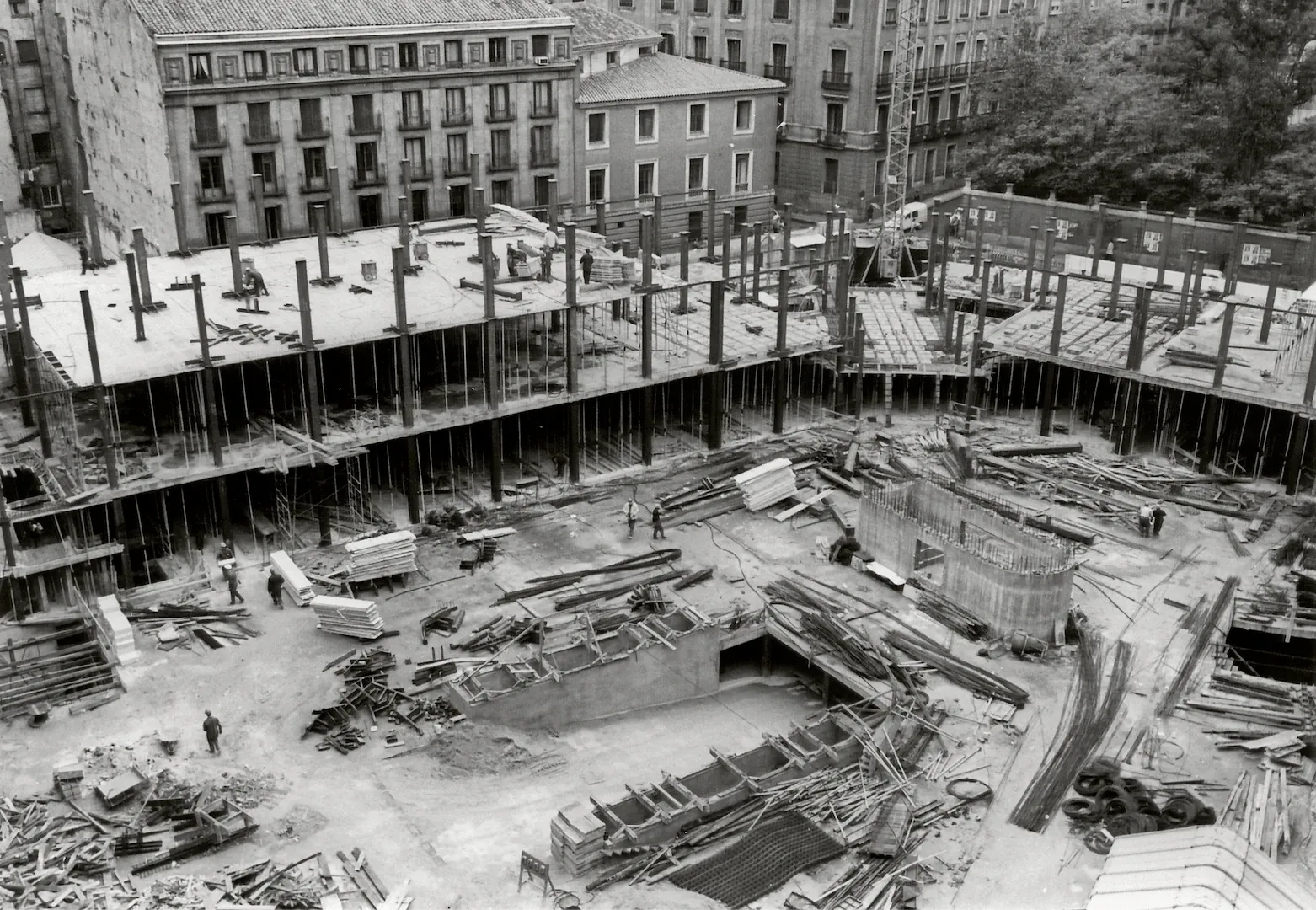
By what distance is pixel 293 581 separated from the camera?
34438mm

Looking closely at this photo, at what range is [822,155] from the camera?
7094 centimetres

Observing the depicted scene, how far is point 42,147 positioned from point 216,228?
19.0 m

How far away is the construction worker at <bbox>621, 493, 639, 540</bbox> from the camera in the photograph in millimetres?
38438

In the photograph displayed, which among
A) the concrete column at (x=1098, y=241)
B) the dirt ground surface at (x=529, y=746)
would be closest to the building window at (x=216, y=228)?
the dirt ground surface at (x=529, y=746)

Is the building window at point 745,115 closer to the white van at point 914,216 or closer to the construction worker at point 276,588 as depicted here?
the white van at point 914,216

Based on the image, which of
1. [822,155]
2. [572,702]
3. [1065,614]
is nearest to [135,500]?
[572,702]

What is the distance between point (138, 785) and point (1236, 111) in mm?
52808

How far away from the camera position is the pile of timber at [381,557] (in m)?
34.9

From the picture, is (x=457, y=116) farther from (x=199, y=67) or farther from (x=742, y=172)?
(x=742, y=172)

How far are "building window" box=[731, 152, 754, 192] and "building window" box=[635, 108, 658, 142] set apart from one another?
557 cm

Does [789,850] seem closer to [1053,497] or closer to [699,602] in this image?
[699,602]

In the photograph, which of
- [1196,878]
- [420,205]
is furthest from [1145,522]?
[420,205]

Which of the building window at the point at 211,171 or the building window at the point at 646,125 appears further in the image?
the building window at the point at 646,125

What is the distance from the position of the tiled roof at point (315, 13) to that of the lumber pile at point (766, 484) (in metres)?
25.7
